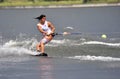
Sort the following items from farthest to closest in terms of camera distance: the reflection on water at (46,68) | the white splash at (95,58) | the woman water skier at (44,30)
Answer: the woman water skier at (44,30) < the white splash at (95,58) < the reflection on water at (46,68)

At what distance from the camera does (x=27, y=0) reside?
11619cm

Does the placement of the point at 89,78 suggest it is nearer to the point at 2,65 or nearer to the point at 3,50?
the point at 2,65

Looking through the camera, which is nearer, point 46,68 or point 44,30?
point 46,68

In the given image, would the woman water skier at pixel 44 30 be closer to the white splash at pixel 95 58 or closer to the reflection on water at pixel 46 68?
the reflection on water at pixel 46 68

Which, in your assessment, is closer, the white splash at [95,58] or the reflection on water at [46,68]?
the reflection on water at [46,68]

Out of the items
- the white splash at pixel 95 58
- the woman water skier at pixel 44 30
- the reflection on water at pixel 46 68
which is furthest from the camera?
the woman water skier at pixel 44 30

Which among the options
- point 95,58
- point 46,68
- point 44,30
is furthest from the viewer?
point 44,30

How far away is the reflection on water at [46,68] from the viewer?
1936 cm

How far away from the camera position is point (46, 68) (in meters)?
21.4

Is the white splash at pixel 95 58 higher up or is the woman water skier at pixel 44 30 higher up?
the woman water skier at pixel 44 30

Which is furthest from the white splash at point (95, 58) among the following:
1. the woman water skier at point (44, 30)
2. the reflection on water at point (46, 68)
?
the woman water skier at point (44, 30)

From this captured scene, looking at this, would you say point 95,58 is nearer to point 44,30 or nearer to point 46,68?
point 46,68

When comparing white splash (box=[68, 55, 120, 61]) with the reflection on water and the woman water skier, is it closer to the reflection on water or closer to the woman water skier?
the reflection on water

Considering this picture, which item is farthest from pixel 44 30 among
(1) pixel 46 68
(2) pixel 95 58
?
(1) pixel 46 68
